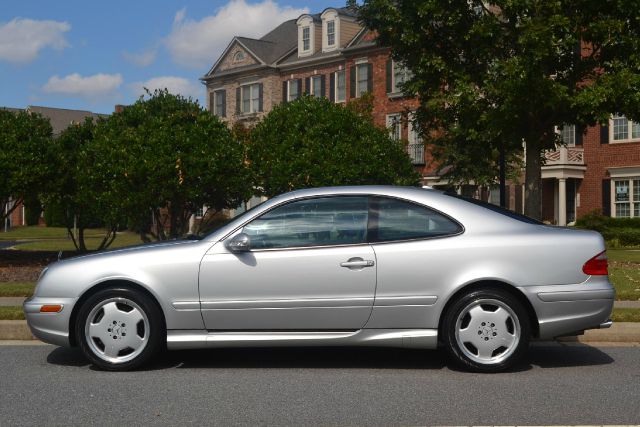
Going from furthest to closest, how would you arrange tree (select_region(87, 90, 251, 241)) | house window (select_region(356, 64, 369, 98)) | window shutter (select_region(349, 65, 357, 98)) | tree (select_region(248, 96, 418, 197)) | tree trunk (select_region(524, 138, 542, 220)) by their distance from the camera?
1. window shutter (select_region(349, 65, 357, 98))
2. house window (select_region(356, 64, 369, 98))
3. tree (select_region(248, 96, 418, 197))
4. tree trunk (select_region(524, 138, 542, 220))
5. tree (select_region(87, 90, 251, 241))

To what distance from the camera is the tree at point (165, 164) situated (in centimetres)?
1858

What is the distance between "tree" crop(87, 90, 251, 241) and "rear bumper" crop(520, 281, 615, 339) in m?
12.8

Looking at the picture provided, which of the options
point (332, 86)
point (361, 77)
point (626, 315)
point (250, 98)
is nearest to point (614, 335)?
point (626, 315)

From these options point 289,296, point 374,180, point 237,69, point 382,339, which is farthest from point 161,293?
point 237,69

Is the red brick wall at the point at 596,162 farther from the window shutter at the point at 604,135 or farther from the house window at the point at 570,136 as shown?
the house window at the point at 570,136

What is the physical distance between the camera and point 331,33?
161 feet

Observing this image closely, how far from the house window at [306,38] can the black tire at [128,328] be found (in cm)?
4468

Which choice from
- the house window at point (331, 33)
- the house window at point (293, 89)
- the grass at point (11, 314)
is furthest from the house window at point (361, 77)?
the grass at point (11, 314)

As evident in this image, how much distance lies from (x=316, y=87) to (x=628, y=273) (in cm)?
3417

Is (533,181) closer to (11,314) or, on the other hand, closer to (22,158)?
(22,158)

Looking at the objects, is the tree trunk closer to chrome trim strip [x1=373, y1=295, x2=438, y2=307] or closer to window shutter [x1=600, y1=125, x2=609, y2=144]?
chrome trim strip [x1=373, y1=295, x2=438, y2=307]

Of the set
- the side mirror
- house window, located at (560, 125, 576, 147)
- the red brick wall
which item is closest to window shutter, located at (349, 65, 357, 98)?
house window, located at (560, 125, 576, 147)

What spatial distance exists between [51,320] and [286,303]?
1.94 m

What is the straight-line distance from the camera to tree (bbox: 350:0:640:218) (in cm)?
1795
